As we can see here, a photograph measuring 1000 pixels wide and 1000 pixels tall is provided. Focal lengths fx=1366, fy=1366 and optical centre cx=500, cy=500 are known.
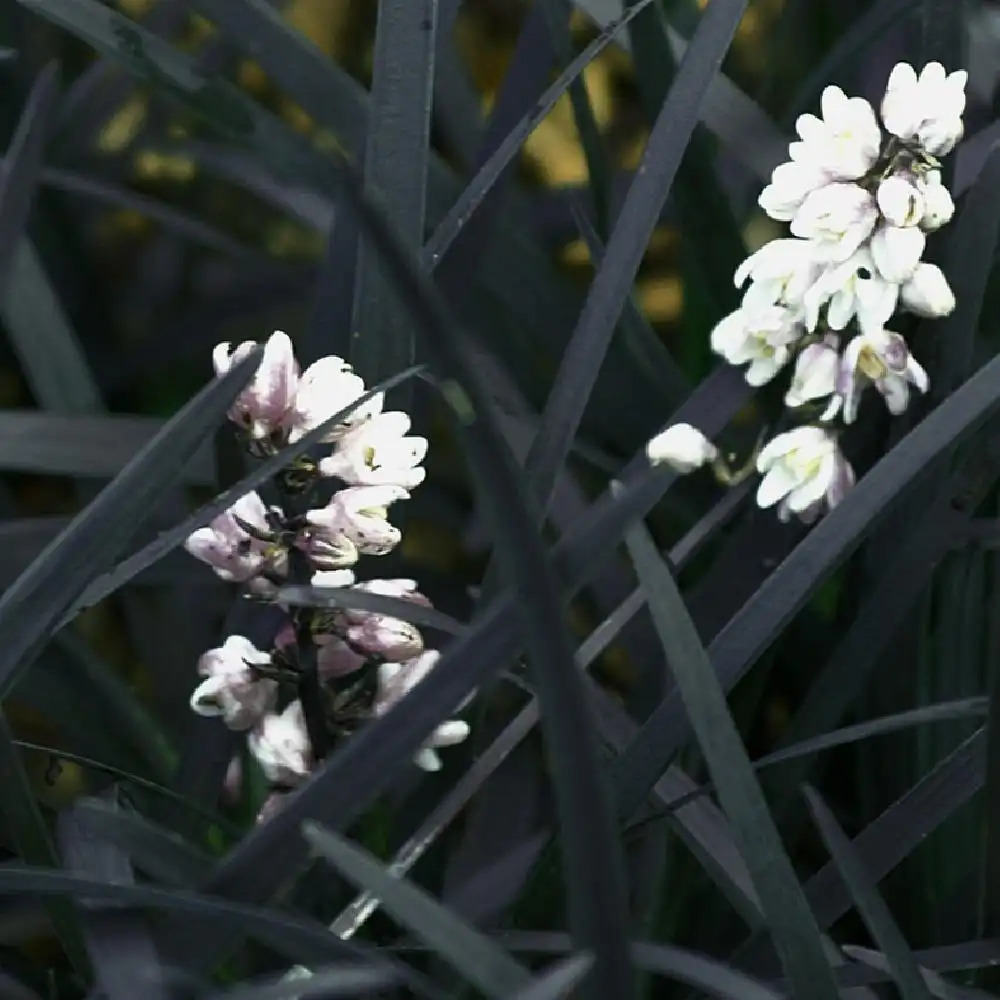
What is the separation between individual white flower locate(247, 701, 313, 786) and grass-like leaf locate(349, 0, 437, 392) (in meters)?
0.19

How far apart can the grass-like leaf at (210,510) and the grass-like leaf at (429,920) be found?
13 cm

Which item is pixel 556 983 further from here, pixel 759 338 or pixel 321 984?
pixel 759 338

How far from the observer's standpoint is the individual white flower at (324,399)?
20.5 inches

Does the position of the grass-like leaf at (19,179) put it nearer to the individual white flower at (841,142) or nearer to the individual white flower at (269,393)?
the individual white flower at (269,393)

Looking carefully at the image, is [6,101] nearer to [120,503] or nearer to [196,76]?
[196,76]

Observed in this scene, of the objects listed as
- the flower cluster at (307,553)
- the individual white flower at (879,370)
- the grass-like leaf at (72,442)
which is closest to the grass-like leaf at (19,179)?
the grass-like leaf at (72,442)

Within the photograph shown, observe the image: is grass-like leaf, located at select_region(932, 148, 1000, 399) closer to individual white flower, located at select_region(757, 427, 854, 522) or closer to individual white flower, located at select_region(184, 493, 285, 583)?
individual white flower, located at select_region(757, 427, 854, 522)

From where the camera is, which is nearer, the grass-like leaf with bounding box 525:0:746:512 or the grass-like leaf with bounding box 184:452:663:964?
the grass-like leaf with bounding box 184:452:663:964

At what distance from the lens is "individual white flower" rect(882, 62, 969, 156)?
58cm

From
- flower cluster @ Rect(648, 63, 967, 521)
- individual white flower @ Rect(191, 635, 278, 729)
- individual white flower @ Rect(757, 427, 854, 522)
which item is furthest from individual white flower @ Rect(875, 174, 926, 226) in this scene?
individual white flower @ Rect(191, 635, 278, 729)

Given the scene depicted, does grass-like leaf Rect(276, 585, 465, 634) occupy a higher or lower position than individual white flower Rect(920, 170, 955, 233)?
lower

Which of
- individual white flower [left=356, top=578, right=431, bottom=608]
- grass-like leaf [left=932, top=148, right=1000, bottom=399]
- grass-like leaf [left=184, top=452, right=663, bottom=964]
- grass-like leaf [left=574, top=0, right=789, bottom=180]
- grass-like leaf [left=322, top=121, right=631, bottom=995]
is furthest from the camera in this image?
grass-like leaf [left=574, top=0, right=789, bottom=180]

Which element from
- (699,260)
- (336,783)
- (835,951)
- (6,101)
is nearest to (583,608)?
(699,260)

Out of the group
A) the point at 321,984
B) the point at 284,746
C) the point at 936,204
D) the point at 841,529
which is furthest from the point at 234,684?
the point at 936,204
